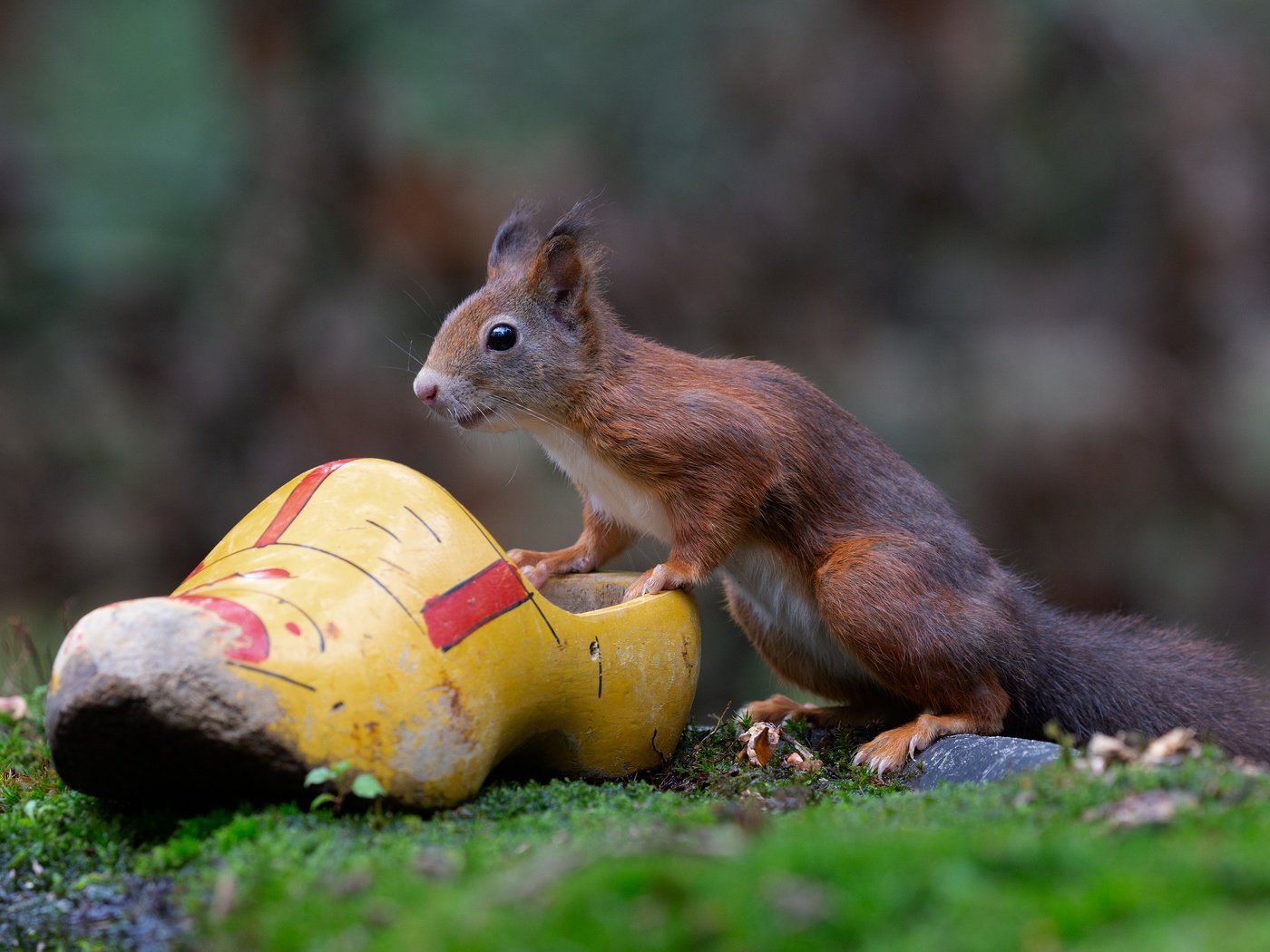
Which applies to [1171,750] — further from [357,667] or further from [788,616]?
[357,667]

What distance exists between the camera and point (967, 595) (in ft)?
18.0

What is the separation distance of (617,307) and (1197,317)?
17.9ft

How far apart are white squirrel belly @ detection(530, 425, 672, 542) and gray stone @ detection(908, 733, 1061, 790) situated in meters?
1.46

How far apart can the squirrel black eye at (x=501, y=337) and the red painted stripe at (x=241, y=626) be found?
7.19 feet

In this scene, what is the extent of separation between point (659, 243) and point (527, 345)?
19.5 feet

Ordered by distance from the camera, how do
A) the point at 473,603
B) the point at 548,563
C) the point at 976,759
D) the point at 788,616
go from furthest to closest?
the point at 548,563 → the point at 788,616 → the point at 976,759 → the point at 473,603

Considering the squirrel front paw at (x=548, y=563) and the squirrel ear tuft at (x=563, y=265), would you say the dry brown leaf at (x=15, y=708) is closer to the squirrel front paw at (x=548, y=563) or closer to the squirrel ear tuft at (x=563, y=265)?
the squirrel front paw at (x=548, y=563)

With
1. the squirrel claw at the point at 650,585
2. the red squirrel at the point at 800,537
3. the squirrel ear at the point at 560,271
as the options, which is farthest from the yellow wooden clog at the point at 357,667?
the squirrel ear at the point at 560,271

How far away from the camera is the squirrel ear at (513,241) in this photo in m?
6.37

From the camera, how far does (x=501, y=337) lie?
19.7 feet

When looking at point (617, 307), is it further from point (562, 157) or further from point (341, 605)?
point (341, 605)

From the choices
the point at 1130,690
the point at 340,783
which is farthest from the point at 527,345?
the point at 1130,690

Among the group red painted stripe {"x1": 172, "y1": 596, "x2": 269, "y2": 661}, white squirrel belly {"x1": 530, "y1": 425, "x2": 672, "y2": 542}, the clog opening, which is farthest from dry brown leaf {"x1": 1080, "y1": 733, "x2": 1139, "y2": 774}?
red painted stripe {"x1": 172, "y1": 596, "x2": 269, "y2": 661}

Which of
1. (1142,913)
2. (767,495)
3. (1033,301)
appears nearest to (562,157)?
(1033,301)
